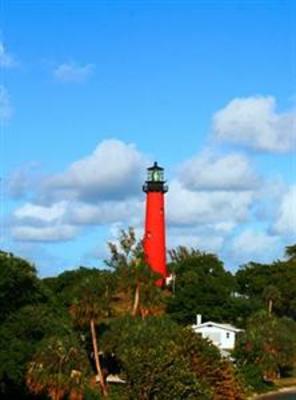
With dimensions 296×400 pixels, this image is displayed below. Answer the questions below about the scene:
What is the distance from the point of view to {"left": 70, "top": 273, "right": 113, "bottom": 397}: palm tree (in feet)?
227

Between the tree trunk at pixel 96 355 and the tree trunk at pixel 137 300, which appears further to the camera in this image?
the tree trunk at pixel 137 300

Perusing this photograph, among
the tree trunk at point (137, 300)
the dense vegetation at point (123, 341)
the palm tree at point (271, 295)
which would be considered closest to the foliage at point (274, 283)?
the palm tree at point (271, 295)

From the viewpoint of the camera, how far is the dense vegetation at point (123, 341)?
177 feet

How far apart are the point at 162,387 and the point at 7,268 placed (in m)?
17.0

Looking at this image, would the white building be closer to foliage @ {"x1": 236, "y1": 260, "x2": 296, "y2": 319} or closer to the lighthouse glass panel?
foliage @ {"x1": 236, "y1": 260, "x2": 296, "y2": 319}

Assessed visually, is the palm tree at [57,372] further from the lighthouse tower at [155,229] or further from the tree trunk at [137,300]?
the lighthouse tower at [155,229]

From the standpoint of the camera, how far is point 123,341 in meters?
66.6

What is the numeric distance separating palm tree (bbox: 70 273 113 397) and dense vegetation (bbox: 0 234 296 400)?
0.07 m

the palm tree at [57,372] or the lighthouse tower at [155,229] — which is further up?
the lighthouse tower at [155,229]

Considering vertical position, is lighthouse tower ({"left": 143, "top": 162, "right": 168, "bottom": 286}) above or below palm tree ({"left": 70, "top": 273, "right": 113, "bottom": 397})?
above

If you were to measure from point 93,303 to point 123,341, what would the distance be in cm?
447

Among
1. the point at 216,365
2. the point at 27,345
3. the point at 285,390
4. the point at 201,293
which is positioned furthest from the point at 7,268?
the point at 201,293

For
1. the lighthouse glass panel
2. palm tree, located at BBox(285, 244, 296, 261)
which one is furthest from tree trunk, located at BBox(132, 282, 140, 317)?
palm tree, located at BBox(285, 244, 296, 261)

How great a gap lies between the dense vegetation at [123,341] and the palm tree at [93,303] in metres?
0.07
